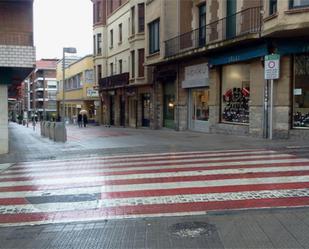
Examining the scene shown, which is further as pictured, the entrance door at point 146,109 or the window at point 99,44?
the window at point 99,44

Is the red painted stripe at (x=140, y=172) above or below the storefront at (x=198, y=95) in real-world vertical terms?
below

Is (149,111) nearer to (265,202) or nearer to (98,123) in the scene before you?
(98,123)

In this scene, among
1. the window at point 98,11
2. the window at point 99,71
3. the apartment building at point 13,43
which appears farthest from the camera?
the window at point 98,11

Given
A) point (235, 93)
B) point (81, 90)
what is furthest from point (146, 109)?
point (81, 90)

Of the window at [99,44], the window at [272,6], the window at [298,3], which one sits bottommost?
the window at [298,3]

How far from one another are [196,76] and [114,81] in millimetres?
16746

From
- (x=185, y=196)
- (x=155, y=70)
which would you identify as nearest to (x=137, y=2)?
(x=155, y=70)

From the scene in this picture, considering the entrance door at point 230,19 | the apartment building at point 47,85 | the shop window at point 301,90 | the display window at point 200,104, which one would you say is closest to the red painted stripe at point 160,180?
the shop window at point 301,90

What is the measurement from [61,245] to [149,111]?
93.2 feet

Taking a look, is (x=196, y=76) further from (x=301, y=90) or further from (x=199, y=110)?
(x=301, y=90)

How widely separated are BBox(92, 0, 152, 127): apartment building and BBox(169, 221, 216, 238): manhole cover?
88.5 ft

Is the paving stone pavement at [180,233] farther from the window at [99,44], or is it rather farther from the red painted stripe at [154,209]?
the window at [99,44]

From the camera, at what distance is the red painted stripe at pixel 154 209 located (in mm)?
6941

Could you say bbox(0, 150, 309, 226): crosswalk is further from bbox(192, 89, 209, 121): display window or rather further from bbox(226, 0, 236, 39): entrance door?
bbox(192, 89, 209, 121): display window
